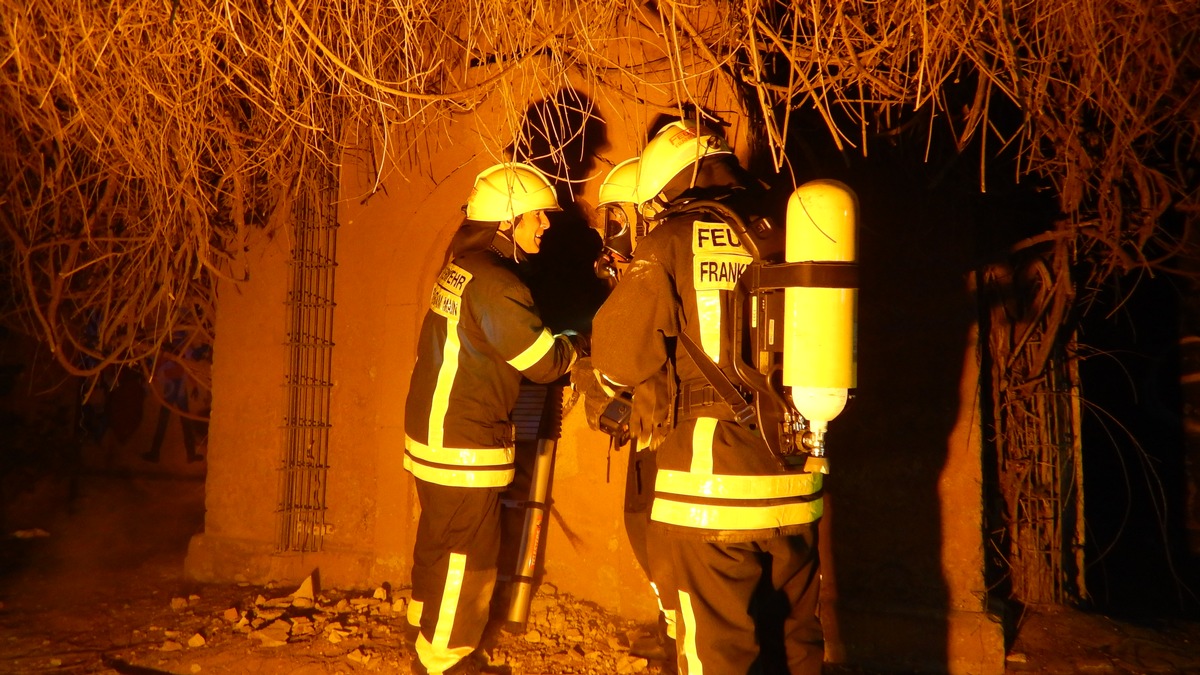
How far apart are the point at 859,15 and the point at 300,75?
2.88 meters

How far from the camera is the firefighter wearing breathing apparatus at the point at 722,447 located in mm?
2754

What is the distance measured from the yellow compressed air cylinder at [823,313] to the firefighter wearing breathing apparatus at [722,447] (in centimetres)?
11

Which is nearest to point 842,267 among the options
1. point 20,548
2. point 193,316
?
point 193,316

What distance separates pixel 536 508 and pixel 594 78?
7.48 ft

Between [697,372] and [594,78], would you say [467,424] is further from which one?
[594,78]

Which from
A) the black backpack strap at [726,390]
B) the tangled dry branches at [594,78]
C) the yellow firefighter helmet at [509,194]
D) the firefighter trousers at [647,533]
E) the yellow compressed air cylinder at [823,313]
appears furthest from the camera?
the yellow firefighter helmet at [509,194]

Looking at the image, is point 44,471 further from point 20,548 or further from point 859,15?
point 859,15

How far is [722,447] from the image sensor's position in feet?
9.22

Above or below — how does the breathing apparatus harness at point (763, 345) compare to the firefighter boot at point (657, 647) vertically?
above

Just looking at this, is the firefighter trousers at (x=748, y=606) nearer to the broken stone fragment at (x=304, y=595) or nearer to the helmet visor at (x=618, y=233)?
the helmet visor at (x=618, y=233)

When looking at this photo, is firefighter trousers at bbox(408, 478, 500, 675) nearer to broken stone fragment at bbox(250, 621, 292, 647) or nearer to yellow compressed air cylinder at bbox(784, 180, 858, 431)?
broken stone fragment at bbox(250, 621, 292, 647)

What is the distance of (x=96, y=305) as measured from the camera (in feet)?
19.6

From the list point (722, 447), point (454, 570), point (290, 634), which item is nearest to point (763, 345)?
point (722, 447)

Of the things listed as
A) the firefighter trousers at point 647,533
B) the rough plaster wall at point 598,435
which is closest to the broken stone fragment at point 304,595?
the rough plaster wall at point 598,435
